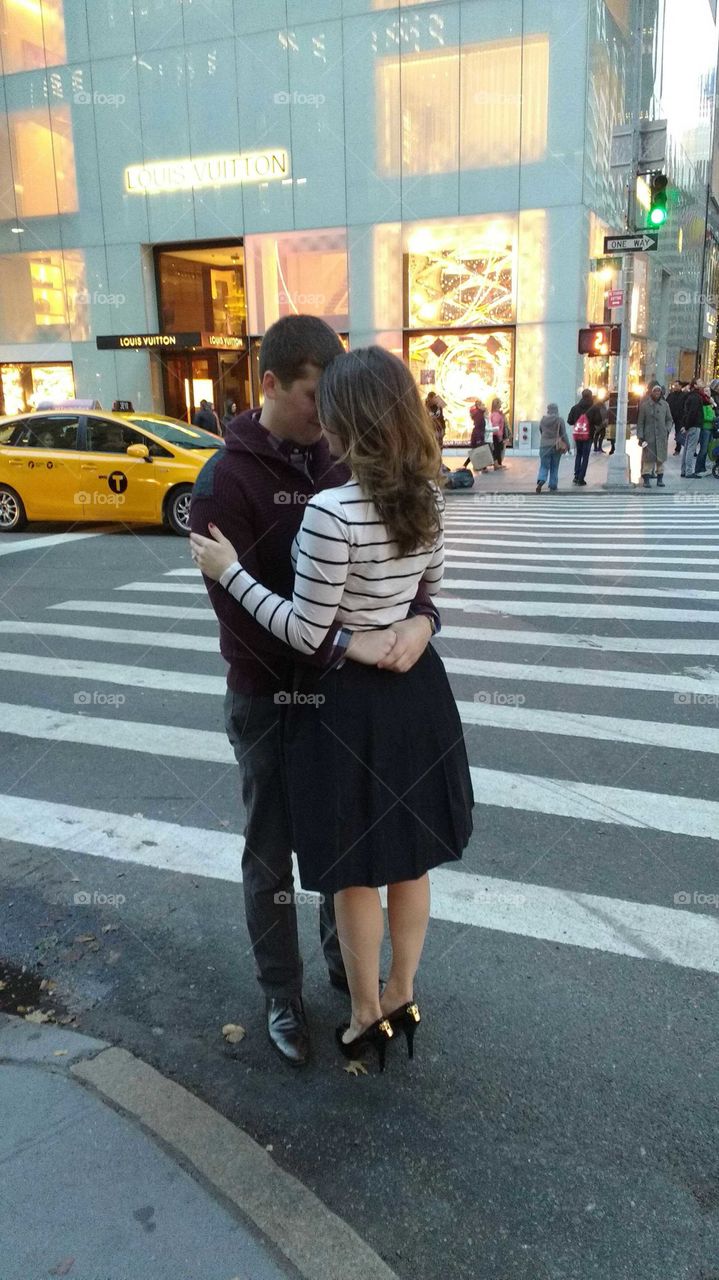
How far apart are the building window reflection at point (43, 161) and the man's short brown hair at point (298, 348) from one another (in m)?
31.7

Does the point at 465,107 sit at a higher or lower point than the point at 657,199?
higher

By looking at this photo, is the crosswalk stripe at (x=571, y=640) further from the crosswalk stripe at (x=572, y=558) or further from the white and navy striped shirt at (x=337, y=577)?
the white and navy striped shirt at (x=337, y=577)

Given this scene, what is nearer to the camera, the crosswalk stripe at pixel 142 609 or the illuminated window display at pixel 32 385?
the crosswalk stripe at pixel 142 609

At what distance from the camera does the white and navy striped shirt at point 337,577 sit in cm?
232

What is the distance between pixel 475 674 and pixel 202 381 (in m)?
26.6

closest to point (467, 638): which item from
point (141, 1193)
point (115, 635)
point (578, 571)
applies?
point (115, 635)

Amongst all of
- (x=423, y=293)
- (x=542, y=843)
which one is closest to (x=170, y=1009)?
(x=542, y=843)

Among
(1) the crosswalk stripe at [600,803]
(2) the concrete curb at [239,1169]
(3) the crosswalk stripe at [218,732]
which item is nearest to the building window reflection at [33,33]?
(3) the crosswalk stripe at [218,732]

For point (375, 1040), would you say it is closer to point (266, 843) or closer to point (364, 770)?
point (266, 843)
